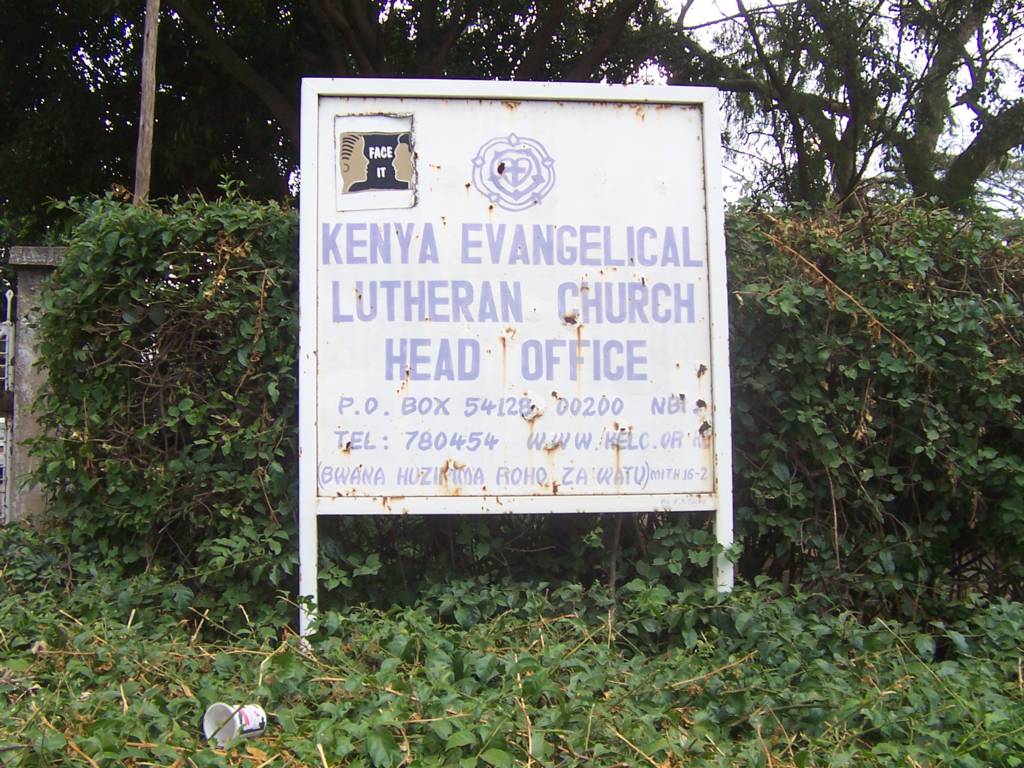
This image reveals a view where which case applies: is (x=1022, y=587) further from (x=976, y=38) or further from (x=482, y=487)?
(x=976, y=38)

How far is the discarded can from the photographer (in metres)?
2.50

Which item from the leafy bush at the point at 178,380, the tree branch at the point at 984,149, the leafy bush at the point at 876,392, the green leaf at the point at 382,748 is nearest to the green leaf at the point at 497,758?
the green leaf at the point at 382,748

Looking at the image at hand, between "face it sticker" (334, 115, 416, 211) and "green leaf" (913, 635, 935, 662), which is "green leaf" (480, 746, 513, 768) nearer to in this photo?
"green leaf" (913, 635, 935, 662)

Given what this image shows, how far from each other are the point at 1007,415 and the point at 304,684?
2.85 metres

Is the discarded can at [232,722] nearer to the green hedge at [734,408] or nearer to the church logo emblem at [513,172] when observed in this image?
the green hedge at [734,408]

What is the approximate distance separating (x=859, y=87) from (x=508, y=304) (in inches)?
358

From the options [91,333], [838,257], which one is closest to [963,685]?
[838,257]

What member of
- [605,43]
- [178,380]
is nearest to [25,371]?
[178,380]

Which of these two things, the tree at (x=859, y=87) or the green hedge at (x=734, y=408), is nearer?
the green hedge at (x=734, y=408)

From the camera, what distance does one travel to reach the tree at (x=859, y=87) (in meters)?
10.6

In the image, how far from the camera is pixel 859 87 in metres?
11.0

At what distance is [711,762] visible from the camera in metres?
2.46

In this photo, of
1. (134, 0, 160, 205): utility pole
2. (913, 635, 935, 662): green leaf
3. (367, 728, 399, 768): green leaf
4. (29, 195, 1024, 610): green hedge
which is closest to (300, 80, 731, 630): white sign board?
(29, 195, 1024, 610): green hedge

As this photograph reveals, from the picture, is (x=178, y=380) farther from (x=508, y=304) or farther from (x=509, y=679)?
(x=509, y=679)
